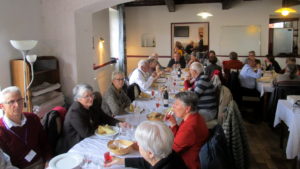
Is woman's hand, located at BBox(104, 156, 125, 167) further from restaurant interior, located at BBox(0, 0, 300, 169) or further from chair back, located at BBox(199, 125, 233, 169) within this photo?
chair back, located at BBox(199, 125, 233, 169)

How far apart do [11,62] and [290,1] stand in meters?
8.51

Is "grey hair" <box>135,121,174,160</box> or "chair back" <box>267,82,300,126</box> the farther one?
"chair back" <box>267,82,300,126</box>

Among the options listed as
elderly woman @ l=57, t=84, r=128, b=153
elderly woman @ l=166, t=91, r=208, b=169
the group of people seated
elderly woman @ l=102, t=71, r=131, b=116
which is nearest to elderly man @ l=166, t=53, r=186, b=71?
elderly woman @ l=102, t=71, r=131, b=116

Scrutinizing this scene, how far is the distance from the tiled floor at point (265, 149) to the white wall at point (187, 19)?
5.57m

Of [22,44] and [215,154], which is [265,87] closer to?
[215,154]

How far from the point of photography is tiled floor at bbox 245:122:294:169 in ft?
12.6

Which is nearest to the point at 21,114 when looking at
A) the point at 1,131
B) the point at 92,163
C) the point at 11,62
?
the point at 1,131

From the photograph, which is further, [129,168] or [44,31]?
[44,31]

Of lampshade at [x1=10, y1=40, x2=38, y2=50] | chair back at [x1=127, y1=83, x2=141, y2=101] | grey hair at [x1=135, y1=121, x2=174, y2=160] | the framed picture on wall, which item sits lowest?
chair back at [x1=127, y1=83, x2=141, y2=101]

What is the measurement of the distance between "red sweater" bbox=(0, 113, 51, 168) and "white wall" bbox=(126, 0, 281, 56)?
335 inches

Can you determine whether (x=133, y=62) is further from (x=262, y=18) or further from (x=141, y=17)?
(x=262, y=18)

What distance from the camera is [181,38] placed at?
10719mm

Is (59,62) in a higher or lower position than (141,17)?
lower

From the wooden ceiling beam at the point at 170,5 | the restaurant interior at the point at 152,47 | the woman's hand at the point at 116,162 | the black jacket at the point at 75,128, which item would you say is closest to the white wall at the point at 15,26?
the restaurant interior at the point at 152,47
